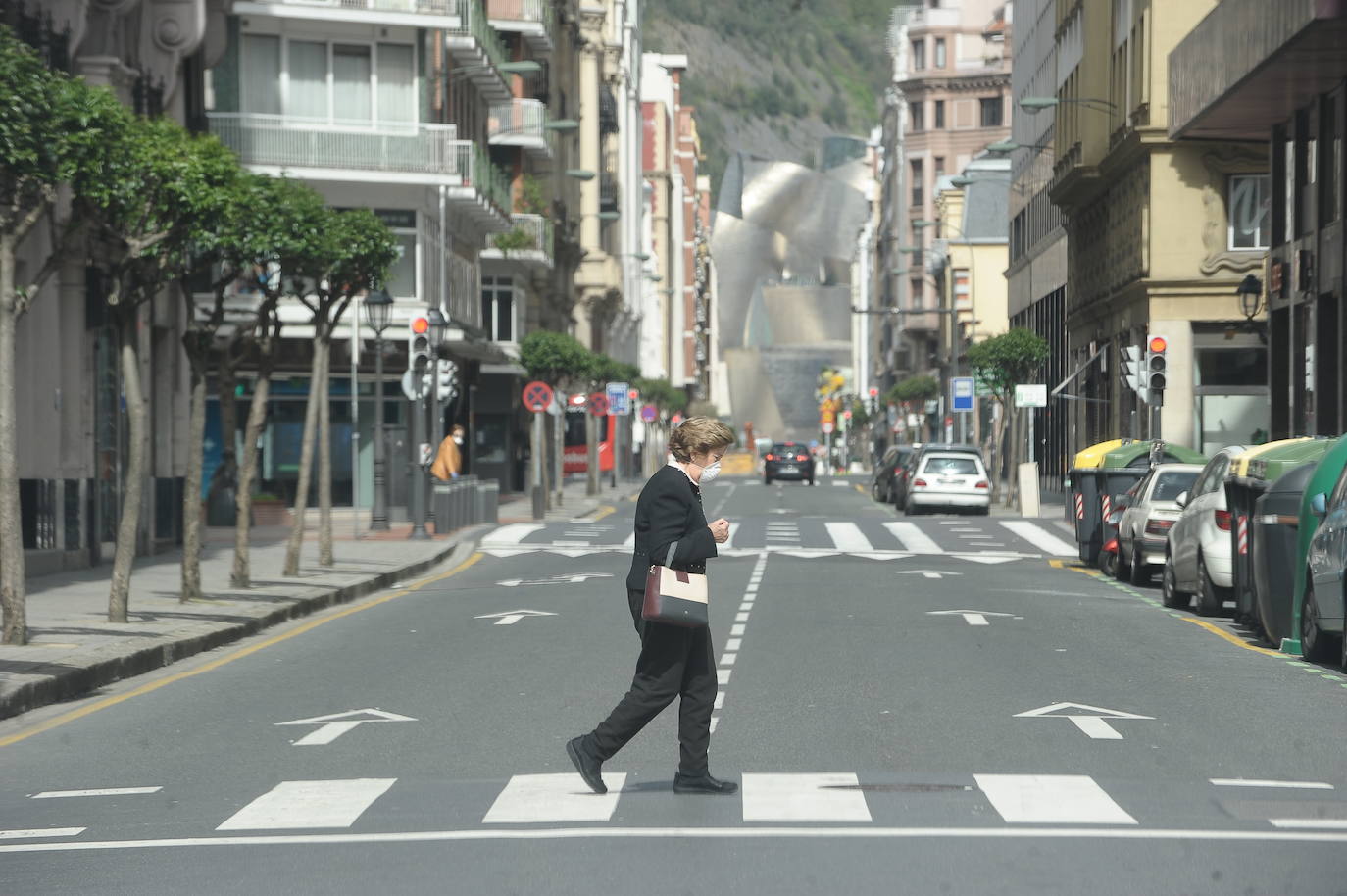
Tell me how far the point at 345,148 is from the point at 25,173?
2955cm

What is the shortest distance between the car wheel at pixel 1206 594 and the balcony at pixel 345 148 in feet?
88.0

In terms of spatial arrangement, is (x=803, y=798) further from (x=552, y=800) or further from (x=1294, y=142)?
(x=1294, y=142)

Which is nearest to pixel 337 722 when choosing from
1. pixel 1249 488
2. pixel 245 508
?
pixel 1249 488

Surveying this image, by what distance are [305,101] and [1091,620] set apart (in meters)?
29.0

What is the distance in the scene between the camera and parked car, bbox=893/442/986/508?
49.9 meters

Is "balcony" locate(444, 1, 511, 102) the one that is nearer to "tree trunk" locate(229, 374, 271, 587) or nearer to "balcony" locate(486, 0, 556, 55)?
"balcony" locate(486, 0, 556, 55)

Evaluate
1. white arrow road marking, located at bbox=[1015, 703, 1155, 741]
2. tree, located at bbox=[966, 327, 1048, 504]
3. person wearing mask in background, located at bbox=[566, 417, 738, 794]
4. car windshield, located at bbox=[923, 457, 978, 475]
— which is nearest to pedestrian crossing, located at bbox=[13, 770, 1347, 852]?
person wearing mask in background, located at bbox=[566, 417, 738, 794]

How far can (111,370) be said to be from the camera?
3066 centimetres

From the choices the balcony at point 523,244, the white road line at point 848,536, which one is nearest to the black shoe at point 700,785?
the white road line at point 848,536

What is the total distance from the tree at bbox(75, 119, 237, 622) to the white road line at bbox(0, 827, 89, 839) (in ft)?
31.8

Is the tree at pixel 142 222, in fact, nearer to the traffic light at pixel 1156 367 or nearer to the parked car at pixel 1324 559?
the parked car at pixel 1324 559

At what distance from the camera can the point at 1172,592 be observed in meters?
22.6

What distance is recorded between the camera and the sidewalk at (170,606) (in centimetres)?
1504

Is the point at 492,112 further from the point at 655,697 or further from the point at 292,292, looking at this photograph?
the point at 655,697
